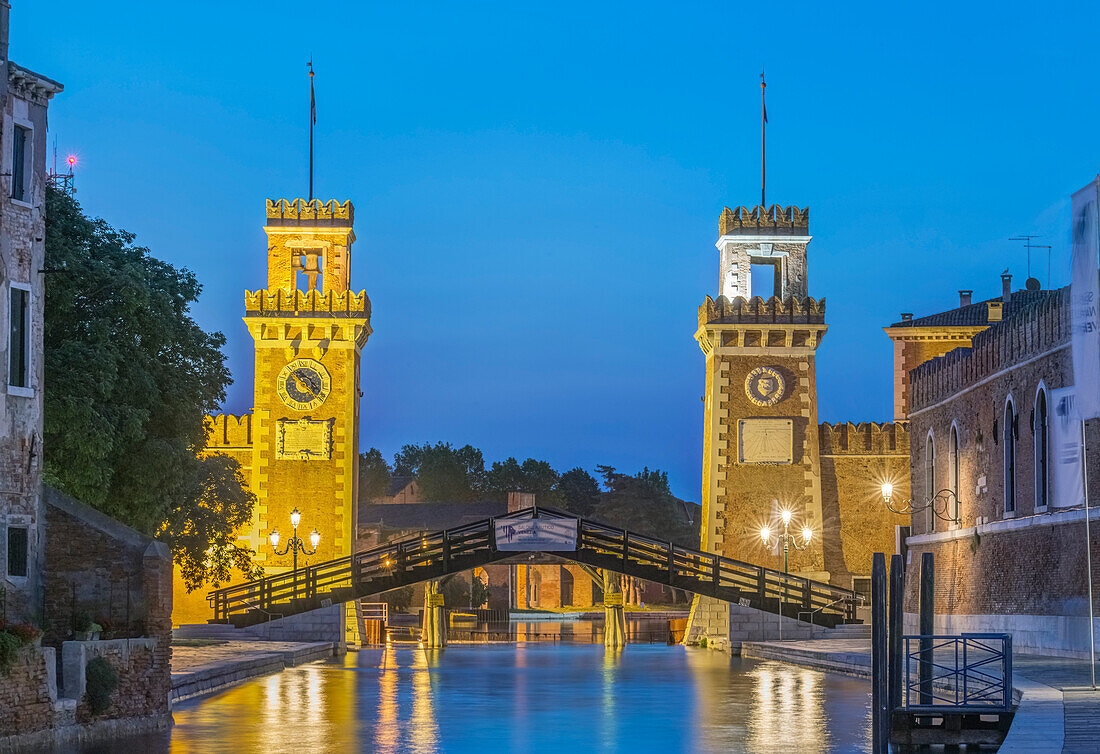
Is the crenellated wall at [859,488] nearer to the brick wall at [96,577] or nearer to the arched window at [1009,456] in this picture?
the arched window at [1009,456]

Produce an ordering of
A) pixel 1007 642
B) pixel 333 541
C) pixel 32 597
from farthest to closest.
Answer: pixel 333 541 < pixel 32 597 < pixel 1007 642

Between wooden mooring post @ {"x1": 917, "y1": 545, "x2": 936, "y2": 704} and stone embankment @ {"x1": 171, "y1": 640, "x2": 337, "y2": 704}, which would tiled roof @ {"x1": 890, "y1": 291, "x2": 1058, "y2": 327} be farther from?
wooden mooring post @ {"x1": 917, "y1": 545, "x2": 936, "y2": 704}

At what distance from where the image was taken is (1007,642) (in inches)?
740

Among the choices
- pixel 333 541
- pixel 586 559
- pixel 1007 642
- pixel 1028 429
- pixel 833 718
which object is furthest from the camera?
pixel 333 541

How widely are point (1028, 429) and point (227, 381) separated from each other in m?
16.4

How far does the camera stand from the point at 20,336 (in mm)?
20344

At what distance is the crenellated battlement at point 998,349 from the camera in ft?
97.2

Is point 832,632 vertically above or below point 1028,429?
below

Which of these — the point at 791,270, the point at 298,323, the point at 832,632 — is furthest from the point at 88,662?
the point at 791,270

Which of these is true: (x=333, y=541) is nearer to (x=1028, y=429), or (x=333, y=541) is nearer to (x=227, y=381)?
(x=227, y=381)

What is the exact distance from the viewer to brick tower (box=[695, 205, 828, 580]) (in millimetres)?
48594

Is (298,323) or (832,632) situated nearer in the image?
(832,632)

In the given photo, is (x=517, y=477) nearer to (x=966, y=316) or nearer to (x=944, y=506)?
(x=966, y=316)

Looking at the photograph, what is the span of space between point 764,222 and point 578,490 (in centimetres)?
7597
